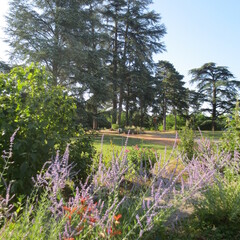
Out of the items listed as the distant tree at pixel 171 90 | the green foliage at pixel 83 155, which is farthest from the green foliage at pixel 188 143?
the distant tree at pixel 171 90

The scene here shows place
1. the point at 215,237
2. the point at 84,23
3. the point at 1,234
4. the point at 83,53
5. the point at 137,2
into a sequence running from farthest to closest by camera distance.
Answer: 1. the point at 137,2
2. the point at 84,23
3. the point at 83,53
4. the point at 215,237
5. the point at 1,234

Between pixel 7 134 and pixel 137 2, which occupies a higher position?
pixel 137 2

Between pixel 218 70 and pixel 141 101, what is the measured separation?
12.3m

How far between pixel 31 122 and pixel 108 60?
20094 millimetres

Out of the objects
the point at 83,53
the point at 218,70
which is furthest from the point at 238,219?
the point at 218,70

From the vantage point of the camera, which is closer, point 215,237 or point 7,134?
point 215,237

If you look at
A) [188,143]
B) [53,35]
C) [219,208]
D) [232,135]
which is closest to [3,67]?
[53,35]

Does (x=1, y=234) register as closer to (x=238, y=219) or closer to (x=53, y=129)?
(x=53, y=129)

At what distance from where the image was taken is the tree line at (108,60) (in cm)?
1436

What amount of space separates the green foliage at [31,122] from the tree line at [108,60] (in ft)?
32.3

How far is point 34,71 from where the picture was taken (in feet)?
10.8

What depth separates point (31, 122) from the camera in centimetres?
280

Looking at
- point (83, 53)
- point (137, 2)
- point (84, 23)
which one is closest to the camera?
point (83, 53)

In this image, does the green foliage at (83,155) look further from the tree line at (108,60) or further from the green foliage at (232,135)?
the tree line at (108,60)
